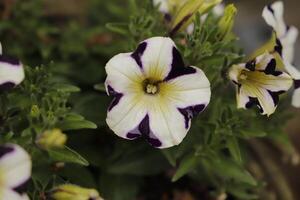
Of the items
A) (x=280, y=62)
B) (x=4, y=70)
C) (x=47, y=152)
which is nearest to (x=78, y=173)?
(x=47, y=152)

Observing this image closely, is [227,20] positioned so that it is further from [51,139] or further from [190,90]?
[51,139]

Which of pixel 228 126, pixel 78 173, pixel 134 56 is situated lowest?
pixel 78 173

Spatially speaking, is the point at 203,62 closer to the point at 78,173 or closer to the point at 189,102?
the point at 189,102

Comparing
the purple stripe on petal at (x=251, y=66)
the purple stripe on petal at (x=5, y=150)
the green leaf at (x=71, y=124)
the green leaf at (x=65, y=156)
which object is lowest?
the green leaf at (x=65, y=156)

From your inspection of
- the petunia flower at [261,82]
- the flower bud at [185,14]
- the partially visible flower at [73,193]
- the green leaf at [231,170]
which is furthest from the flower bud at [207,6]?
the partially visible flower at [73,193]

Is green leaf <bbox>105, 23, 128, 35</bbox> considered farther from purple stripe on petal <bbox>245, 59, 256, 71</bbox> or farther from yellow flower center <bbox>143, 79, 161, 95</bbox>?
purple stripe on petal <bbox>245, 59, 256, 71</bbox>

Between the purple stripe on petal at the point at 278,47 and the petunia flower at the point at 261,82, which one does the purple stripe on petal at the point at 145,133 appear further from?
the purple stripe on petal at the point at 278,47

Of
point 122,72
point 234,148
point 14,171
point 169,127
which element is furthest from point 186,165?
point 14,171
